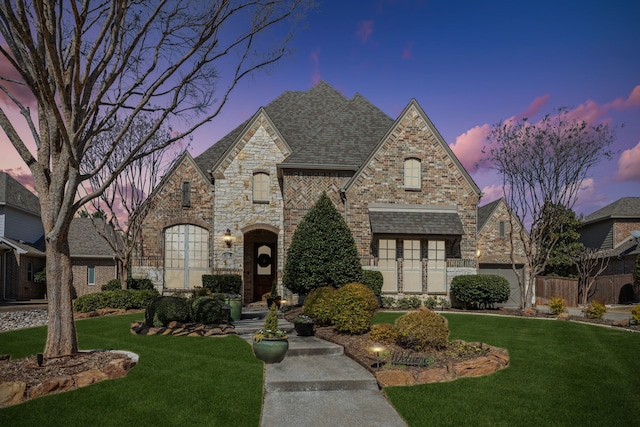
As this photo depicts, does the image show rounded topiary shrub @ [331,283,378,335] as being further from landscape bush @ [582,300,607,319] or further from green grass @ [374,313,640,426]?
landscape bush @ [582,300,607,319]


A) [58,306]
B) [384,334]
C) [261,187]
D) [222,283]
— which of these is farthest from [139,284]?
[384,334]

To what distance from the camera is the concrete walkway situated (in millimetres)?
6984

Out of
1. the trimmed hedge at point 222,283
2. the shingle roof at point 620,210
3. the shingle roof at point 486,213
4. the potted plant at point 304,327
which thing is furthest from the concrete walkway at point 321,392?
the shingle roof at point 620,210

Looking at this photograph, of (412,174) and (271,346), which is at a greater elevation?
(412,174)

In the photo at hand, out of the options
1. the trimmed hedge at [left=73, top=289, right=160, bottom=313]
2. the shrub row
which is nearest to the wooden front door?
the trimmed hedge at [left=73, top=289, right=160, bottom=313]

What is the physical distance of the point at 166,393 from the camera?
7.79m

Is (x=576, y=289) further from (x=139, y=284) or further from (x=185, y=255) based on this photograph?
(x=139, y=284)

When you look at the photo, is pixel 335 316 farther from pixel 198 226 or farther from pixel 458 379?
pixel 198 226

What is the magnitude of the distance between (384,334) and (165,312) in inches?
254

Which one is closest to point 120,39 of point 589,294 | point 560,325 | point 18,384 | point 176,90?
point 176,90

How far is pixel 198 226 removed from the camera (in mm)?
23469

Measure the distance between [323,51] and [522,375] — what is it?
9731 mm

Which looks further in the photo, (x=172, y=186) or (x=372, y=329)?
(x=172, y=186)

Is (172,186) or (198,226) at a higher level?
(172,186)
